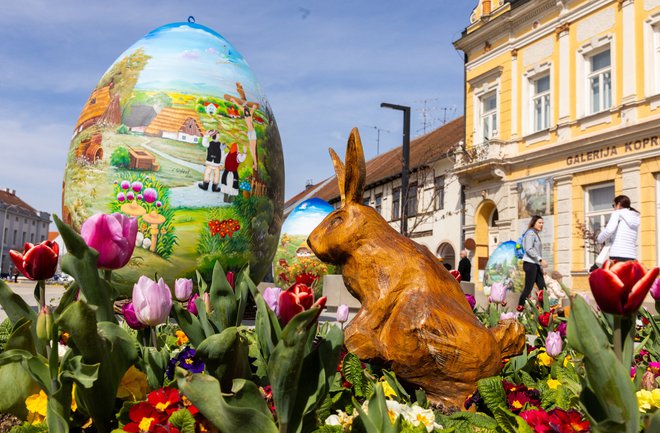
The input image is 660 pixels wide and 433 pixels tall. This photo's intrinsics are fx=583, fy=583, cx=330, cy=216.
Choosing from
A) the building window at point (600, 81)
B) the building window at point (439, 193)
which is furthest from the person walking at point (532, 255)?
the building window at point (439, 193)

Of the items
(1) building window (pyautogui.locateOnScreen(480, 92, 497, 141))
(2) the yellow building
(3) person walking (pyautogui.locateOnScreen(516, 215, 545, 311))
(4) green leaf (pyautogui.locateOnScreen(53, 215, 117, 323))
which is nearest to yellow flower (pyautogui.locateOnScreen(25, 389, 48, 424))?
(4) green leaf (pyautogui.locateOnScreen(53, 215, 117, 323))

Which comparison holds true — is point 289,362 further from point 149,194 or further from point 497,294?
point 149,194

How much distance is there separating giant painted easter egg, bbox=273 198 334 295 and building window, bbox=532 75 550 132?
29.9 ft

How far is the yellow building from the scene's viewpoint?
14.0 meters

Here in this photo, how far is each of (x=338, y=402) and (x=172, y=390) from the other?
647 mm

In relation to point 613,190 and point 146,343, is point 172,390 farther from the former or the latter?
point 613,190

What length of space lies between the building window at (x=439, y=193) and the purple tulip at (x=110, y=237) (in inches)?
836

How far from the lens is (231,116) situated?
555 cm

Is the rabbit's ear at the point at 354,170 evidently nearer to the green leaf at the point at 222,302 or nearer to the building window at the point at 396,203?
the green leaf at the point at 222,302

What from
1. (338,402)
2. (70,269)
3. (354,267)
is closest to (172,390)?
(70,269)

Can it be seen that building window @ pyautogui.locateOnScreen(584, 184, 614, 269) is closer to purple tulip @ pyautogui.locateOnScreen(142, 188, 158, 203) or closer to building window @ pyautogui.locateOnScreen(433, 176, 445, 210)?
building window @ pyautogui.locateOnScreen(433, 176, 445, 210)

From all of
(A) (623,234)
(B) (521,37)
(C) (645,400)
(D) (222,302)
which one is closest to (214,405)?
(D) (222,302)

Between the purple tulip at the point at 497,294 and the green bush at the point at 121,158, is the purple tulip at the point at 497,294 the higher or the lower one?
the lower one

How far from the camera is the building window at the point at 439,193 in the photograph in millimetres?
22531
